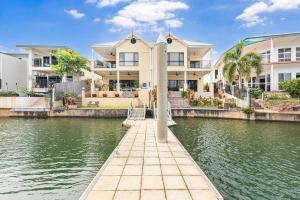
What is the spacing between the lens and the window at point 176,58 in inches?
1564

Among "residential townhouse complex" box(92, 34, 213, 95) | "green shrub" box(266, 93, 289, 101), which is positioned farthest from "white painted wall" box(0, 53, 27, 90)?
"green shrub" box(266, 93, 289, 101)

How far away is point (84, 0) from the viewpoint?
2658 centimetres

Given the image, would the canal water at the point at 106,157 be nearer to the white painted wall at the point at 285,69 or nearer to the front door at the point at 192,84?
the white painted wall at the point at 285,69

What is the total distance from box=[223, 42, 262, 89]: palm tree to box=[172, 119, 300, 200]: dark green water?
1429 centimetres

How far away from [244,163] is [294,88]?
22.5 metres

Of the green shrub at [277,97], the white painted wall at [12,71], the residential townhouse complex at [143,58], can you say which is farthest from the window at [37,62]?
the green shrub at [277,97]

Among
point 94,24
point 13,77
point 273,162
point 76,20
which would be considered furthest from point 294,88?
point 13,77

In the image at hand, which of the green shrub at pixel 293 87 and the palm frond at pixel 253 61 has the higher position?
the palm frond at pixel 253 61

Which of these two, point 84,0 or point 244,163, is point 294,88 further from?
point 84,0

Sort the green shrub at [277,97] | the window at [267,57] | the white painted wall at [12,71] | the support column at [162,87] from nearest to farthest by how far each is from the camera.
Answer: the support column at [162,87]
the green shrub at [277,97]
the window at [267,57]
the white painted wall at [12,71]

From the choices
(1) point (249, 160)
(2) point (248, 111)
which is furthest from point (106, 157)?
(2) point (248, 111)

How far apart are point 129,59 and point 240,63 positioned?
16.2 metres

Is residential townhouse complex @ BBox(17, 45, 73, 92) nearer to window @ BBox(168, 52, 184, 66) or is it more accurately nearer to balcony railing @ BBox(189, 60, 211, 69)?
window @ BBox(168, 52, 184, 66)

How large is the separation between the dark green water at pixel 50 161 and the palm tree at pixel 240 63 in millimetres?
20492
